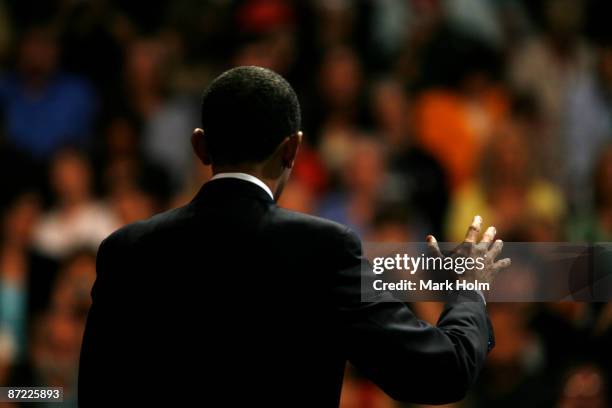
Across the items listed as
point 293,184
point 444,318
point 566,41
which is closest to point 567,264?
point 444,318

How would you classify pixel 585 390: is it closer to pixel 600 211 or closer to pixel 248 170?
pixel 600 211

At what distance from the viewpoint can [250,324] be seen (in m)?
2.09

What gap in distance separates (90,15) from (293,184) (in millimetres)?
1605

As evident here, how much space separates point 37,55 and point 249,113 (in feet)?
15.1

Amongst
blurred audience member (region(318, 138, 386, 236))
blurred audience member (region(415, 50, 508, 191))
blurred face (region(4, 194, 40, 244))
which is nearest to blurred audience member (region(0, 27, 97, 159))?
blurred face (region(4, 194, 40, 244))

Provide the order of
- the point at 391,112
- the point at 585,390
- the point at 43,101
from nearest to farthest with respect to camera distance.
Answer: the point at 585,390 → the point at 391,112 → the point at 43,101

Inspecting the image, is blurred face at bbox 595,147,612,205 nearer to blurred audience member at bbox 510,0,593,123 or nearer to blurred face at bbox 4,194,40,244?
blurred audience member at bbox 510,0,593,123

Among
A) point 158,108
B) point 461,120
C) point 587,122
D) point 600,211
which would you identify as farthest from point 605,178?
point 158,108

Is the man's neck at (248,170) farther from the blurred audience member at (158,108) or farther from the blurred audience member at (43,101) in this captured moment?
the blurred audience member at (43,101)

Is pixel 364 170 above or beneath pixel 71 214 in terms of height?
above

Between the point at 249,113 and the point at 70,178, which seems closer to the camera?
the point at 249,113

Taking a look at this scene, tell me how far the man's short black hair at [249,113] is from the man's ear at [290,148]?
0.04 ft

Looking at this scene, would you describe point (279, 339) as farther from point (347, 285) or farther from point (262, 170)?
point (262, 170)

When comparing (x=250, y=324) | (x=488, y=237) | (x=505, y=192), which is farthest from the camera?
(x=505, y=192)
